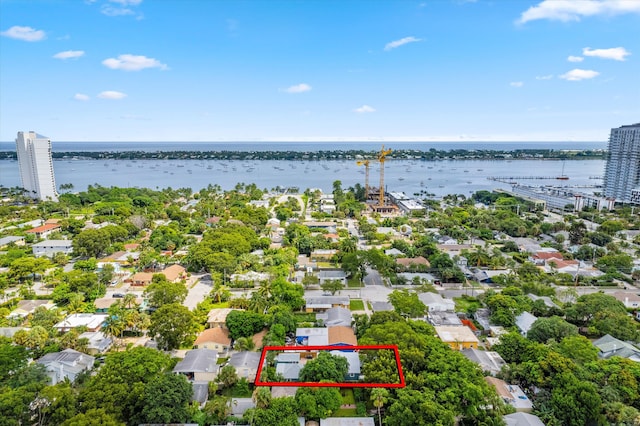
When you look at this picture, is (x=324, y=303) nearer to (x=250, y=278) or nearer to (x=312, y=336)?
(x=312, y=336)

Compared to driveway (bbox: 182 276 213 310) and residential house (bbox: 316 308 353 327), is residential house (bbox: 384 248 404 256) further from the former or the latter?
driveway (bbox: 182 276 213 310)

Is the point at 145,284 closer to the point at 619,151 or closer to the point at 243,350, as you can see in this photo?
the point at 243,350

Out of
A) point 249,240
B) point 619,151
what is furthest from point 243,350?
point 619,151

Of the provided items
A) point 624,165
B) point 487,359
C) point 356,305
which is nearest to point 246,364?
point 356,305

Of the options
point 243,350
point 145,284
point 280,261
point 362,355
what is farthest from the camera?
point 280,261

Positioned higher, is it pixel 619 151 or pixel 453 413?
pixel 619 151

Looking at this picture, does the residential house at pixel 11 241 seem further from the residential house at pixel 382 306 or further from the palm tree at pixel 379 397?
the palm tree at pixel 379 397

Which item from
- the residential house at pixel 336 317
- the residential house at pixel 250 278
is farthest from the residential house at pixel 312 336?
the residential house at pixel 250 278
